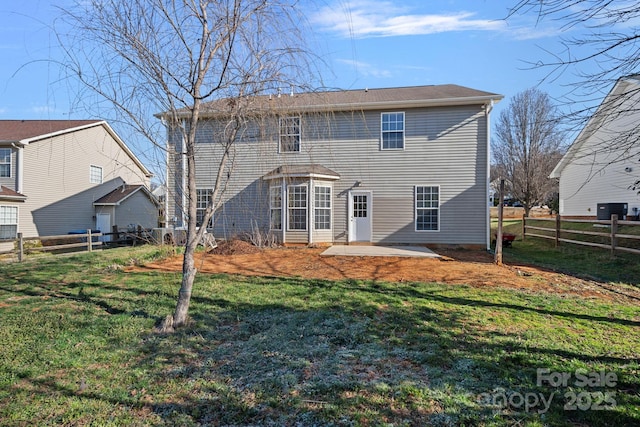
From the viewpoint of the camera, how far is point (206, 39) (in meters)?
4.36

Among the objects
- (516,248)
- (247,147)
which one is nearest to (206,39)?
Answer: (247,147)

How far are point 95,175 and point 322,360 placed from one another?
75.7ft

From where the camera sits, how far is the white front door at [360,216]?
14188 millimetres

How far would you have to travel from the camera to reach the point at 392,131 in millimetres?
13977

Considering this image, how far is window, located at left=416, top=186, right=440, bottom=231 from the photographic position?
13773 millimetres

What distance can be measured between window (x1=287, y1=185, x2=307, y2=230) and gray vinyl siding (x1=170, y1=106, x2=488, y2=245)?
1.21ft

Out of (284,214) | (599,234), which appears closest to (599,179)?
(599,234)

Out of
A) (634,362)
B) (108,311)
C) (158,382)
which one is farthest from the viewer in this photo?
(108,311)

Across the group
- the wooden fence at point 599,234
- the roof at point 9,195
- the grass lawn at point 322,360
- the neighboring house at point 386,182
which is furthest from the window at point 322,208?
the roof at point 9,195

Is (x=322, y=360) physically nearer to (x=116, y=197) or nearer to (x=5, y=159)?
(x=5, y=159)

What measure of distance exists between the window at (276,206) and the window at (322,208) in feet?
4.94

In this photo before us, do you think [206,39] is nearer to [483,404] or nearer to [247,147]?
[247,147]

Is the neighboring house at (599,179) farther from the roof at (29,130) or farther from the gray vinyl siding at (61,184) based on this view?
the roof at (29,130)

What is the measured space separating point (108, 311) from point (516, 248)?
15711mm
